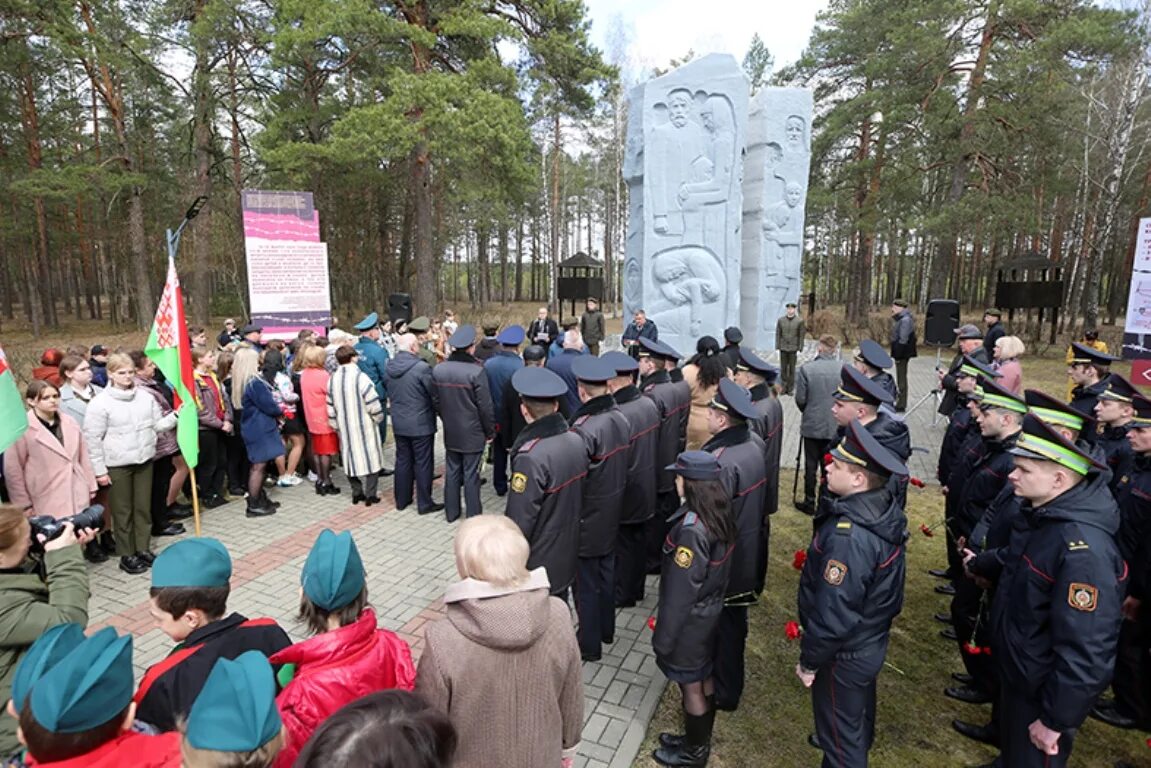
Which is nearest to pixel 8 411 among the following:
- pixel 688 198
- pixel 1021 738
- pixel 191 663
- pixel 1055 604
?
pixel 191 663

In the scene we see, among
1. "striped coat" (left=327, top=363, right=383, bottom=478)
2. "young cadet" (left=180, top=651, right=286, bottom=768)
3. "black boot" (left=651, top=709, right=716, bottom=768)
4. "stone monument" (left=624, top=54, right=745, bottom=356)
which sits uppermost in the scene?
"stone monument" (left=624, top=54, right=745, bottom=356)

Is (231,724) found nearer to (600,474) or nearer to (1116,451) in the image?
(600,474)

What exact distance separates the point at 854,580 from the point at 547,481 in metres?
1.58

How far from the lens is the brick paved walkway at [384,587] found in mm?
3414

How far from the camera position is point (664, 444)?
5.00m

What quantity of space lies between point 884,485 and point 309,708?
232 centimetres

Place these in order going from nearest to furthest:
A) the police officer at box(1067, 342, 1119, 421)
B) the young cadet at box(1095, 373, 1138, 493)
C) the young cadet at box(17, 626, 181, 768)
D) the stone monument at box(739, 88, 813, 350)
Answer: the young cadet at box(17, 626, 181, 768), the young cadet at box(1095, 373, 1138, 493), the police officer at box(1067, 342, 1119, 421), the stone monument at box(739, 88, 813, 350)

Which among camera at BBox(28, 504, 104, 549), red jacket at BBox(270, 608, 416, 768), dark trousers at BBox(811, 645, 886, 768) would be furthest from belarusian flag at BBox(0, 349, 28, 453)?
dark trousers at BBox(811, 645, 886, 768)

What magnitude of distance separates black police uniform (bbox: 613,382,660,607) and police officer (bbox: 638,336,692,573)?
358 millimetres

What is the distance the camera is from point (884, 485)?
2.62m

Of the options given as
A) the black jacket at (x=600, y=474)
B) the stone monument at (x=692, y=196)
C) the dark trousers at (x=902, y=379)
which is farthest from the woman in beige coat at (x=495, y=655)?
the stone monument at (x=692, y=196)

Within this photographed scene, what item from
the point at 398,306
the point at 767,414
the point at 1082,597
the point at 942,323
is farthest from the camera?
the point at 398,306

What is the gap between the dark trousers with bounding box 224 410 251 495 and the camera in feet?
21.7

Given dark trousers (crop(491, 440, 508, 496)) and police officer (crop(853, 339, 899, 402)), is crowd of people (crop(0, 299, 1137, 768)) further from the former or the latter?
Result: dark trousers (crop(491, 440, 508, 496))
